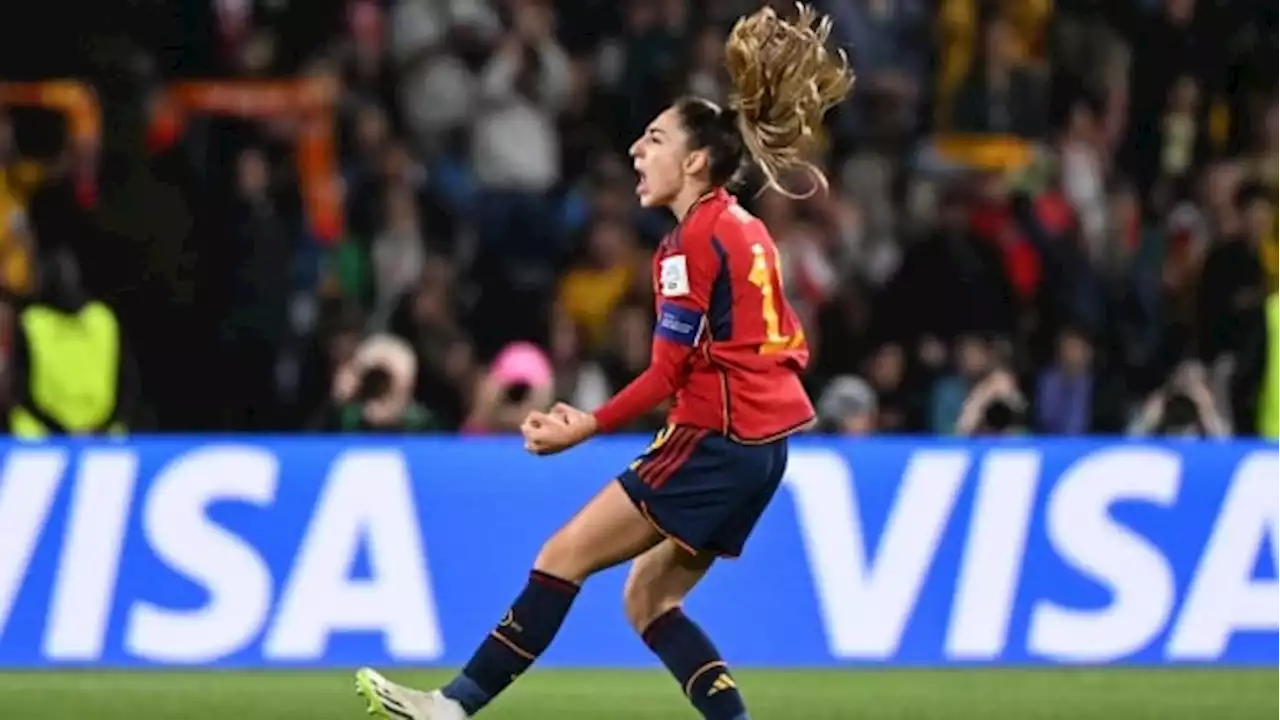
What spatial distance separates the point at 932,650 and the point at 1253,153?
6.24 m

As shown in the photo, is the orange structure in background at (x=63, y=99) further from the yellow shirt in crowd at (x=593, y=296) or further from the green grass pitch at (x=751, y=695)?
the green grass pitch at (x=751, y=695)

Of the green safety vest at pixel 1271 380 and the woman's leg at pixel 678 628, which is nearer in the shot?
the woman's leg at pixel 678 628

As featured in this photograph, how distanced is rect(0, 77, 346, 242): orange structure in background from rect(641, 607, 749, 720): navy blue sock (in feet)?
27.6

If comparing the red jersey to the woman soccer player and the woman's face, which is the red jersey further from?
the woman's face

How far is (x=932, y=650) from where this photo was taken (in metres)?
13.5

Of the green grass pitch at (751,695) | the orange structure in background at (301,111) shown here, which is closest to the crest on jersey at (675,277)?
the green grass pitch at (751,695)

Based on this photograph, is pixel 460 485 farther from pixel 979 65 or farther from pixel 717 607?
pixel 979 65

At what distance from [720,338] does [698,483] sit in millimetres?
411

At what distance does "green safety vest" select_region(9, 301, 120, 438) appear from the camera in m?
14.7

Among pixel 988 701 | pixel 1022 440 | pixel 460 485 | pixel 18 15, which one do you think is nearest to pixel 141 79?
pixel 18 15

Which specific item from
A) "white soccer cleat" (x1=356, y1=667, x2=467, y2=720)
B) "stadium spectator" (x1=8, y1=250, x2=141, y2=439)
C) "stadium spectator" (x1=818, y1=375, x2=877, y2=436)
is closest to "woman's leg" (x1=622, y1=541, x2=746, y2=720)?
"white soccer cleat" (x1=356, y1=667, x2=467, y2=720)

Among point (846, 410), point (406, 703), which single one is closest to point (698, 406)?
point (406, 703)

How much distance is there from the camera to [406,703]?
29.9 feet

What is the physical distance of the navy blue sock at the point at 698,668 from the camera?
30.0ft
